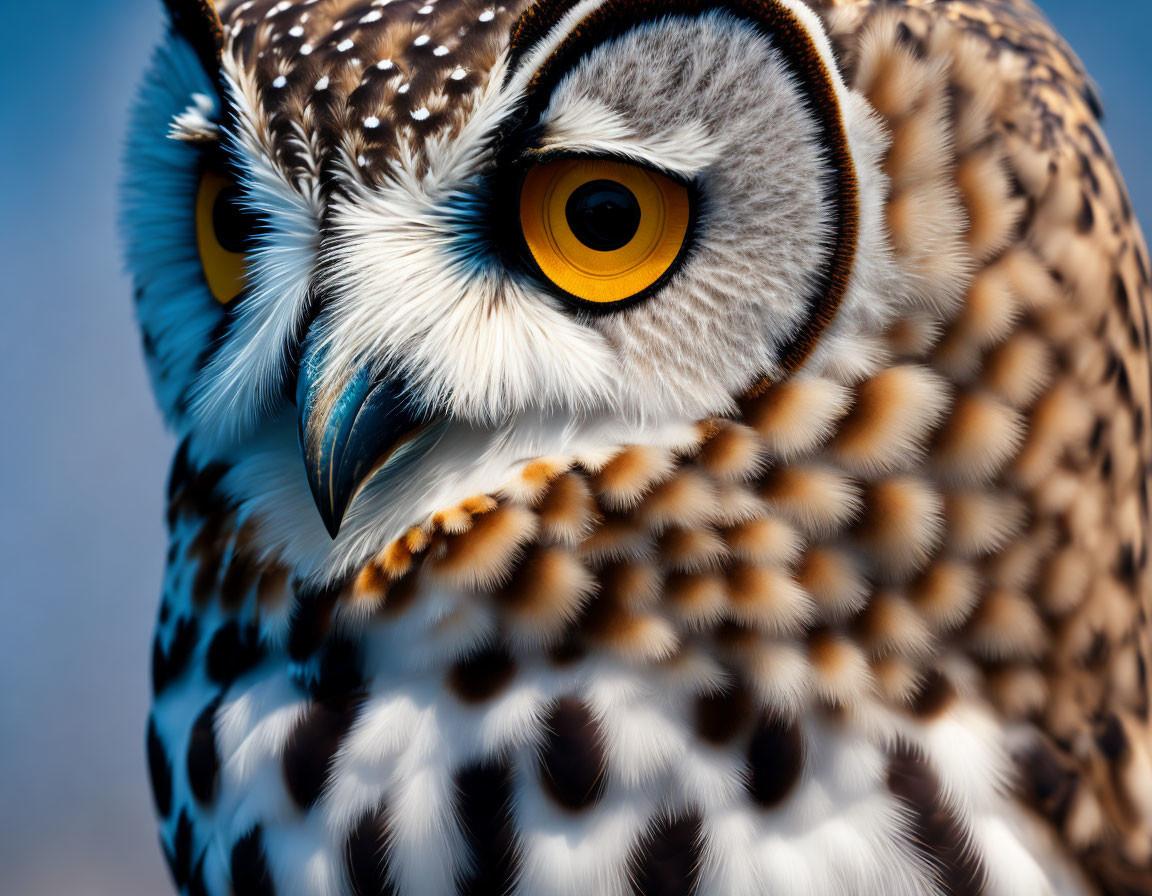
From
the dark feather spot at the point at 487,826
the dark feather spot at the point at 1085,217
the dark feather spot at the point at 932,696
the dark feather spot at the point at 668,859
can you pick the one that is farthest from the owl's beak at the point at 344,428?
the dark feather spot at the point at 1085,217

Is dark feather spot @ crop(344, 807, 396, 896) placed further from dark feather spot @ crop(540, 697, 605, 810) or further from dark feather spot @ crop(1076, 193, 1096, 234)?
dark feather spot @ crop(1076, 193, 1096, 234)

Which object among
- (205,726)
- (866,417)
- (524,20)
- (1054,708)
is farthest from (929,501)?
(205,726)

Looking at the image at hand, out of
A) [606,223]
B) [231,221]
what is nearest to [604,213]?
[606,223]

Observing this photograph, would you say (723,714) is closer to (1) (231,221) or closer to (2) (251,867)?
(2) (251,867)

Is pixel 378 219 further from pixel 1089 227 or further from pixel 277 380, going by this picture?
pixel 1089 227

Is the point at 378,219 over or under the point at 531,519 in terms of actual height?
over

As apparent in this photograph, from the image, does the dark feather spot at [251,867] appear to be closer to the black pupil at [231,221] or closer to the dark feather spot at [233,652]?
the dark feather spot at [233,652]
